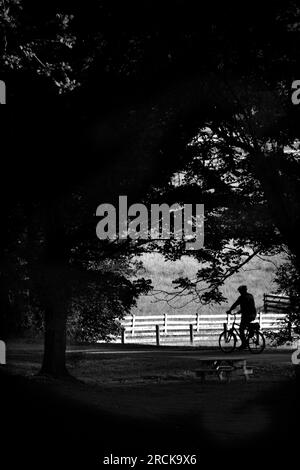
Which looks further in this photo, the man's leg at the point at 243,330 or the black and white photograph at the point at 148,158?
the man's leg at the point at 243,330

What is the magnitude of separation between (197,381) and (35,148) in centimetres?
627

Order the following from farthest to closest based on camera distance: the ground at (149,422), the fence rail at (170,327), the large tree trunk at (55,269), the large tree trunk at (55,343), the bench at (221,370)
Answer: the fence rail at (170,327)
the large tree trunk at (55,343)
the bench at (221,370)
the large tree trunk at (55,269)
the ground at (149,422)

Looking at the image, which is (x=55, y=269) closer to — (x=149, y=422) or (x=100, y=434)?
(x=149, y=422)

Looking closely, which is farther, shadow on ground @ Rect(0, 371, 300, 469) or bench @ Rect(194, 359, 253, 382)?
bench @ Rect(194, 359, 253, 382)

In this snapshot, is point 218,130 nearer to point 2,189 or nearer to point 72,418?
point 2,189

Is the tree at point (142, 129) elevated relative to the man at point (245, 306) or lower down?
elevated

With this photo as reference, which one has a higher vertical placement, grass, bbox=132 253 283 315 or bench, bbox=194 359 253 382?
grass, bbox=132 253 283 315

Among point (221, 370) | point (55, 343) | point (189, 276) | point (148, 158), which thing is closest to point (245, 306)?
point (221, 370)

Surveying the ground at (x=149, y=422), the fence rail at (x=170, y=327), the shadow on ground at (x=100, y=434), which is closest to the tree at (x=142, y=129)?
the ground at (x=149, y=422)

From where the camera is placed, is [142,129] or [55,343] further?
[55,343]

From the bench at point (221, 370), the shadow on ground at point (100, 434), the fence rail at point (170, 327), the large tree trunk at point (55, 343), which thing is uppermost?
the fence rail at point (170, 327)

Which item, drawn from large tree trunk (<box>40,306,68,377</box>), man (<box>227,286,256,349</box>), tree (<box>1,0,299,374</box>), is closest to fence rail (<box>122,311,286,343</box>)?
man (<box>227,286,256,349</box>)

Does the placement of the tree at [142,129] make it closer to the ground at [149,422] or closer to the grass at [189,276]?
the ground at [149,422]

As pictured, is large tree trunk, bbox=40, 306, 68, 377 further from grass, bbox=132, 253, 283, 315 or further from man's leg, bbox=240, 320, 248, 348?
grass, bbox=132, 253, 283, 315
